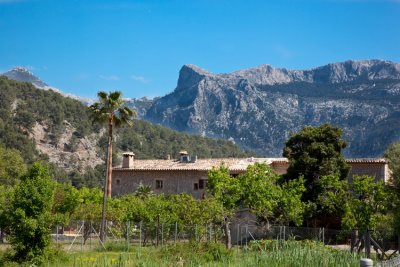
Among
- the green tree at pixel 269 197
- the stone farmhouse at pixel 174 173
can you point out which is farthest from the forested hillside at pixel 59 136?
the green tree at pixel 269 197

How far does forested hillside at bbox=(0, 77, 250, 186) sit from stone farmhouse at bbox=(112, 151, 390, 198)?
31356 mm

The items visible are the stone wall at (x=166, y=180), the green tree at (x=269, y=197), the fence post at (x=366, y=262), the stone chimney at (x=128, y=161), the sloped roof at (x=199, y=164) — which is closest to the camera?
the fence post at (x=366, y=262)

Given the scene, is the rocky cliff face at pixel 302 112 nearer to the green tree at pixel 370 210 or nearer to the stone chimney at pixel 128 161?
the stone chimney at pixel 128 161

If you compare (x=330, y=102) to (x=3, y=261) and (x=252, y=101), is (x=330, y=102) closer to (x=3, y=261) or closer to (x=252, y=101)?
(x=252, y=101)

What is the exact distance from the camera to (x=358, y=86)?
577 feet

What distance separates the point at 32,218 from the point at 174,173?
3454 centimetres

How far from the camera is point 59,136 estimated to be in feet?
344

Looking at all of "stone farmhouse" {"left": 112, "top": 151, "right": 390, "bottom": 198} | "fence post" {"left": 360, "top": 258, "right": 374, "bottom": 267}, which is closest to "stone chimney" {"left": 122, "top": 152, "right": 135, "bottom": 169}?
"stone farmhouse" {"left": 112, "top": 151, "right": 390, "bottom": 198}

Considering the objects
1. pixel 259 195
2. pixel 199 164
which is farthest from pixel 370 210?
pixel 199 164

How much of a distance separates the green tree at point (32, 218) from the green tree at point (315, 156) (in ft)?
A: 74.9

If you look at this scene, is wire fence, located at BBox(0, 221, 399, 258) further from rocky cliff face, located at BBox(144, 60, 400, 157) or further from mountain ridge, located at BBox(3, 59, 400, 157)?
rocky cliff face, located at BBox(144, 60, 400, 157)

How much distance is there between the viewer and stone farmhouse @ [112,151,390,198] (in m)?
54.0

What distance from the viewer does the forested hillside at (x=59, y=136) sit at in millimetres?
92500

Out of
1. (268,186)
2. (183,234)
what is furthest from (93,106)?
(268,186)
